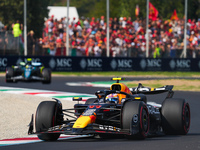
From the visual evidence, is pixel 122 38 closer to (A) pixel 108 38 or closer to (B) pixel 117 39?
(B) pixel 117 39

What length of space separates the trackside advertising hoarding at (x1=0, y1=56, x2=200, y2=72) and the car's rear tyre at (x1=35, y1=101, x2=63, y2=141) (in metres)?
23.2

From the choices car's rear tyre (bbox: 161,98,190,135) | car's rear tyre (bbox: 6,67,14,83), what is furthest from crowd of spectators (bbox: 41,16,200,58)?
car's rear tyre (bbox: 161,98,190,135)

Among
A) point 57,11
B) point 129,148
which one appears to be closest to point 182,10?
point 57,11

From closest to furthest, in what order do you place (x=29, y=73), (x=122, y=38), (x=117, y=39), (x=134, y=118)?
(x=134, y=118) → (x=29, y=73) → (x=117, y=39) → (x=122, y=38)

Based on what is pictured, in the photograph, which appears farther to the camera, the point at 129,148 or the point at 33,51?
the point at 33,51

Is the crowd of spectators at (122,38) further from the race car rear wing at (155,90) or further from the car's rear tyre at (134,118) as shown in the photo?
the car's rear tyre at (134,118)

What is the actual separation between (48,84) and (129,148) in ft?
55.5

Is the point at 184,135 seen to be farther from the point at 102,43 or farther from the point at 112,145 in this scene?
the point at 102,43

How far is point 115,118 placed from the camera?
9.37 metres

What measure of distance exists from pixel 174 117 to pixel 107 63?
24948mm

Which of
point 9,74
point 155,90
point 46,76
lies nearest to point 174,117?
point 155,90

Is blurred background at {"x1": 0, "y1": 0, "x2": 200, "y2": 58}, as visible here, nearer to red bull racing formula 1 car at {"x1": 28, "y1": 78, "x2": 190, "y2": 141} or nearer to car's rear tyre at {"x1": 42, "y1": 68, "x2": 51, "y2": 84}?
car's rear tyre at {"x1": 42, "y1": 68, "x2": 51, "y2": 84}

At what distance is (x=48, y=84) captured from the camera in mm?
24594

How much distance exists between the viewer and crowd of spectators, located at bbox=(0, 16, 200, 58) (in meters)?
36.3
